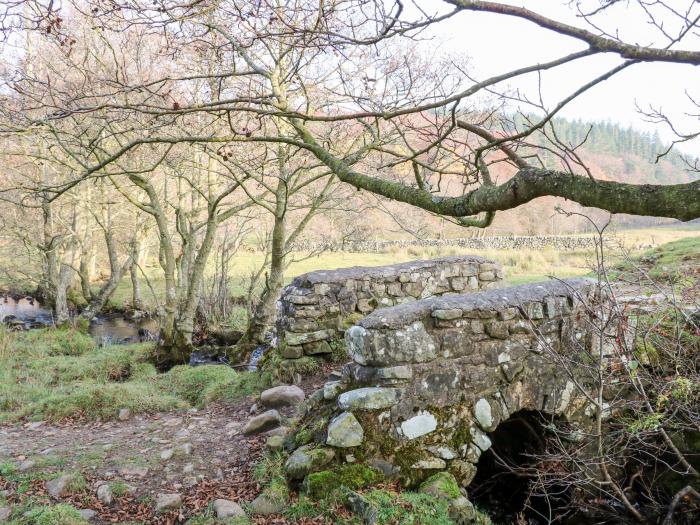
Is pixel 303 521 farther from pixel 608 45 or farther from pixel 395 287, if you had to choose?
pixel 395 287

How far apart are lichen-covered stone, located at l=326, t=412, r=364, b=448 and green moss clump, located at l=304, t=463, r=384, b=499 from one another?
170mm

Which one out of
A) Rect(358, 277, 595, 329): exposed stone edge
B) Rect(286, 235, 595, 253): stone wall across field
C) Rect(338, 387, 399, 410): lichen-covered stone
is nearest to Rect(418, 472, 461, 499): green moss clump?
Rect(338, 387, 399, 410): lichen-covered stone

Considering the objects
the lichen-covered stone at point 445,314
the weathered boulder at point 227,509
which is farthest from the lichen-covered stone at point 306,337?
the weathered boulder at point 227,509

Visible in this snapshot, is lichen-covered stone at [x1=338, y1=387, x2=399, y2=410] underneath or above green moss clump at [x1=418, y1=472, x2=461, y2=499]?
above

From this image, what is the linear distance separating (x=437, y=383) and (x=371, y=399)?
574 mm

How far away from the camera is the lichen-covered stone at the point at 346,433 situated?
13.2ft

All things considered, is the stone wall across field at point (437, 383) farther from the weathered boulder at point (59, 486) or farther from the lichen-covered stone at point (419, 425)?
the weathered boulder at point (59, 486)

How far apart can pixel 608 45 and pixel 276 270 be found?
8295 millimetres

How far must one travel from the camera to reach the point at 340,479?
155 inches

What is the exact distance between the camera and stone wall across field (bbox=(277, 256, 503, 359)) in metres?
6.80

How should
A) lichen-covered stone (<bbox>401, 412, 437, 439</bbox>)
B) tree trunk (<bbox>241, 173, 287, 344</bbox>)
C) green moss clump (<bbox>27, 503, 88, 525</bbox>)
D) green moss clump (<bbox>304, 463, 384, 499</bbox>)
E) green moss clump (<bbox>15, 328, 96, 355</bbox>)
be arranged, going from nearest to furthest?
1. green moss clump (<bbox>27, 503, 88, 525</bbox>)
2. green moss clump (<bbox>304, 463, 384, 499</bbox>)
3. lichen-covered stone (<bbox>401, 412, 437, 439</bbox>)
4. tree trunk (<bbox>241, 173, 287, 344</bbox>)
5. green moss clump (<bbox>15, 328, 96, 355</bbox>)

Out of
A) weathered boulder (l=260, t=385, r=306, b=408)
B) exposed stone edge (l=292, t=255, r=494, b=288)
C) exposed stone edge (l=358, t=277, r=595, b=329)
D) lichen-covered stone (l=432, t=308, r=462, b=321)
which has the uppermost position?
exposed stone edge (l=292, t=255, r=494, b=288)

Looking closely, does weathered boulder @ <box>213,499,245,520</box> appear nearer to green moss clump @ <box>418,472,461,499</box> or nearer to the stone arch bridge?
the stone arch bridge

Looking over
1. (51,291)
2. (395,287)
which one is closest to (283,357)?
(395,287)
